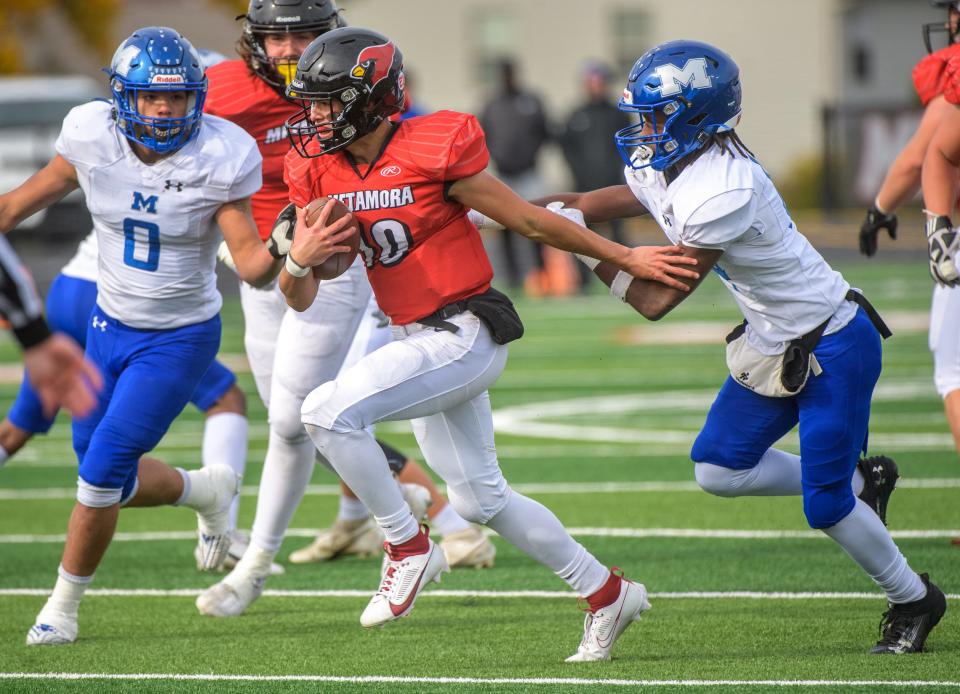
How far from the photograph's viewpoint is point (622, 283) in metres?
4.36

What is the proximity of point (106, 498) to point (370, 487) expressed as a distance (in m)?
0.98

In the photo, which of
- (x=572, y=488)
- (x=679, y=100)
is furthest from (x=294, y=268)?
(x=572, y=488)

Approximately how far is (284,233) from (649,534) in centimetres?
255

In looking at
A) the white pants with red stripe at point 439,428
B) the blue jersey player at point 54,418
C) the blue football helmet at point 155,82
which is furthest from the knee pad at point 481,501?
the blue jersey player at point 54,418

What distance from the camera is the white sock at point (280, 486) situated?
522 centimetres

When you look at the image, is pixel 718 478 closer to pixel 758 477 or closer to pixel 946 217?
pixel 758 477

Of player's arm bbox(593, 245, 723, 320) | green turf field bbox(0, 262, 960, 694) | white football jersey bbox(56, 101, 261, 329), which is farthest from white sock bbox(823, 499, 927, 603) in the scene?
white football jersey bbox(56, 101, 261, 329)

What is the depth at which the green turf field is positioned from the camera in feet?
14.0

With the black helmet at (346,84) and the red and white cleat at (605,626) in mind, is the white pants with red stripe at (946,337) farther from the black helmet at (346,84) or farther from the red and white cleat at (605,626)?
the black helmet at (346,84)

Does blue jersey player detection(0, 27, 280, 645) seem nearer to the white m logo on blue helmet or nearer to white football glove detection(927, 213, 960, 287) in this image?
the white m logo on blue helmet

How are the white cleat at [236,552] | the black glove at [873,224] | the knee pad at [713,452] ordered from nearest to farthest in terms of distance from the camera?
the knee pad at [713,452] → the black glove at [873,224] → the white cleat at [236,552]

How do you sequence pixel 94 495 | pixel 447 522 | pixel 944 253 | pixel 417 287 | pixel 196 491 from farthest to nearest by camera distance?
pixel 447 522, pixel 196 491, pixel 944 253, pixel 94 495, pixel 417 287

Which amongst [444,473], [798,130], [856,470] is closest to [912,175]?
[856,470]

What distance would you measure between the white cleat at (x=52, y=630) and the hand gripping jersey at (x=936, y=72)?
3572 millimetres
